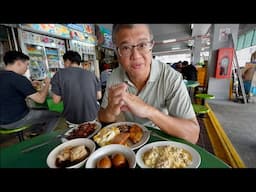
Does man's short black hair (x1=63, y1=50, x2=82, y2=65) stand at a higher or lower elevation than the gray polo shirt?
higher

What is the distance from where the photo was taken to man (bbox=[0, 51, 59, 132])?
149 centimetres

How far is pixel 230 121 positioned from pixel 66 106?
292 centimetres

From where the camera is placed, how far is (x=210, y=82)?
4.13 metres

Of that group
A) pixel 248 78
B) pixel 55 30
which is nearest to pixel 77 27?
pixel 55 30

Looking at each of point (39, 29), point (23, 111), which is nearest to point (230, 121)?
point (23, 111)

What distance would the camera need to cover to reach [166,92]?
0.87 metres

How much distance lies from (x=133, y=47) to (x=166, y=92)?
0.35m

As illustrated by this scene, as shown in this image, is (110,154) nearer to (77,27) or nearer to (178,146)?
(178,146)

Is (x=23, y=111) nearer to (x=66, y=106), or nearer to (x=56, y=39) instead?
(x=66, y=106)

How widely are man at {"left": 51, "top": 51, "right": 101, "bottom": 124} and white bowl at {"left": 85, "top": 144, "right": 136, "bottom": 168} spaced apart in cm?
144

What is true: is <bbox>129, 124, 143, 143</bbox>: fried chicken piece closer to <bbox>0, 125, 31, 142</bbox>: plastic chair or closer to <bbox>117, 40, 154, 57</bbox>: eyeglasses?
<bbox>117, 40, 154, 57</bbox>: eyeglasses

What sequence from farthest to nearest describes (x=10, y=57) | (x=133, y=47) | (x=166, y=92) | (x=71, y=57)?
(x=71, y=57)
(x=10, y=57)
(x=166, y=92)
(x=133, y=47)

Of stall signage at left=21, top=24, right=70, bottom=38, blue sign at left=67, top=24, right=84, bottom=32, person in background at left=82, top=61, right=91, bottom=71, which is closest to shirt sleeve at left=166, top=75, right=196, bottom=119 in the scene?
stall signage at left=21, top=24, right=70, bottom=38
